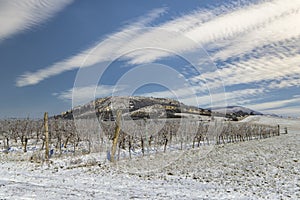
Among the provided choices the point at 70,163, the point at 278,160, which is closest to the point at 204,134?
the point at 278,160

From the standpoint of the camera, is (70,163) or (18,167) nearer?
(18,167)

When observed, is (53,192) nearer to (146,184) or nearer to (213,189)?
(146,184)

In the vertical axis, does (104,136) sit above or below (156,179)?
above

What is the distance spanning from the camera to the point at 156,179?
13.4 metres

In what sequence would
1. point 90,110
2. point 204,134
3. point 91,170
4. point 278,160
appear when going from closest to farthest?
point 91,170 → point 278,160 → point 204,134 → point 90,110

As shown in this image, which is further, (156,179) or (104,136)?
(104,136)

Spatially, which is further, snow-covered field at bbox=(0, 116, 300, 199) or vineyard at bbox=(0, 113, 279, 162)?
vineyard at bbox=(0, 113, 279, 162)

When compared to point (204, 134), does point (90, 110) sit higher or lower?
higher

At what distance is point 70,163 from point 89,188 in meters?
7.87

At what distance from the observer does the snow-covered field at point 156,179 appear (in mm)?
9992

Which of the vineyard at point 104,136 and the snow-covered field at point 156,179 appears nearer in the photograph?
the snow-covered field at point 156,179

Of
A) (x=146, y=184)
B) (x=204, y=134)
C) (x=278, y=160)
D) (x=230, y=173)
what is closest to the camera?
(x=146, y=184)

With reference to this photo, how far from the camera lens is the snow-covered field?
999cm

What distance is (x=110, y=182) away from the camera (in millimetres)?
12539
